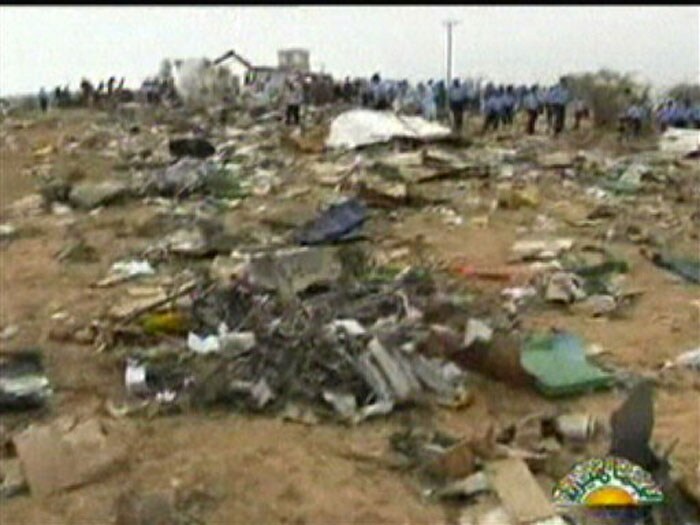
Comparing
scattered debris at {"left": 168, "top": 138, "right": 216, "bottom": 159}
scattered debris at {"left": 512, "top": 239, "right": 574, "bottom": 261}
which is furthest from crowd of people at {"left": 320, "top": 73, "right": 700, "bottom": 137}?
scattered debris at {"left": 512, "top": 239, "right": 574, "bottom": 261}

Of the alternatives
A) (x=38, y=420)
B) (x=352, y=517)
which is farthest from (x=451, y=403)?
(x=38, y=420)

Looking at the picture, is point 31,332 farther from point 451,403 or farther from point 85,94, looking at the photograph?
point 85,94

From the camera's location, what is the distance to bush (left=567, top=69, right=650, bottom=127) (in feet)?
71.7

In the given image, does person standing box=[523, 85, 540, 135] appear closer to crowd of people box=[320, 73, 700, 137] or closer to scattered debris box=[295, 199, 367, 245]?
crowd of people box=[320, 73, 700, 137]

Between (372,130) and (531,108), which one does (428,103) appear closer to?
(531,108)

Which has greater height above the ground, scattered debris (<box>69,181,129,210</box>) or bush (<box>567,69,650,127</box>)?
scattered debris (<box>69,181,129,210</box>)

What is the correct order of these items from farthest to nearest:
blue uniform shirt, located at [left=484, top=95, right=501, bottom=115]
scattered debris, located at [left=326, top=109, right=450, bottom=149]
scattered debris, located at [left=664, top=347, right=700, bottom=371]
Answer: blue uniform shirt, located at [left=484, top=95, right=501, bottom=115]
scattered debris, located at [left=326, top=109, right=450, bottom=149]
scattered debris, located at [left=664, top=347, right=700, bottom=371]

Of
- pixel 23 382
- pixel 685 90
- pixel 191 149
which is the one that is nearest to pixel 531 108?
pixel 191 149

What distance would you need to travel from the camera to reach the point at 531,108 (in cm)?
1888

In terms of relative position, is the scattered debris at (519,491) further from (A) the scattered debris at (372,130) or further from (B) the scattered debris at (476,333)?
(A) the scattered debris at (372,130)

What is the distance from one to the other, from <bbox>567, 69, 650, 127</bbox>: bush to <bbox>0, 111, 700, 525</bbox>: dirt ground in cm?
1408

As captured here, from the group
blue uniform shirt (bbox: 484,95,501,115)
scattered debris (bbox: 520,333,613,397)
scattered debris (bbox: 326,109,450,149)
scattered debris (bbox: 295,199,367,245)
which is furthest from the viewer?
blue uniform shirt (bbox: 484,95,501,115)

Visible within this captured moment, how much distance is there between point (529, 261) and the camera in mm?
8414

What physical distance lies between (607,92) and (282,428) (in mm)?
19798
